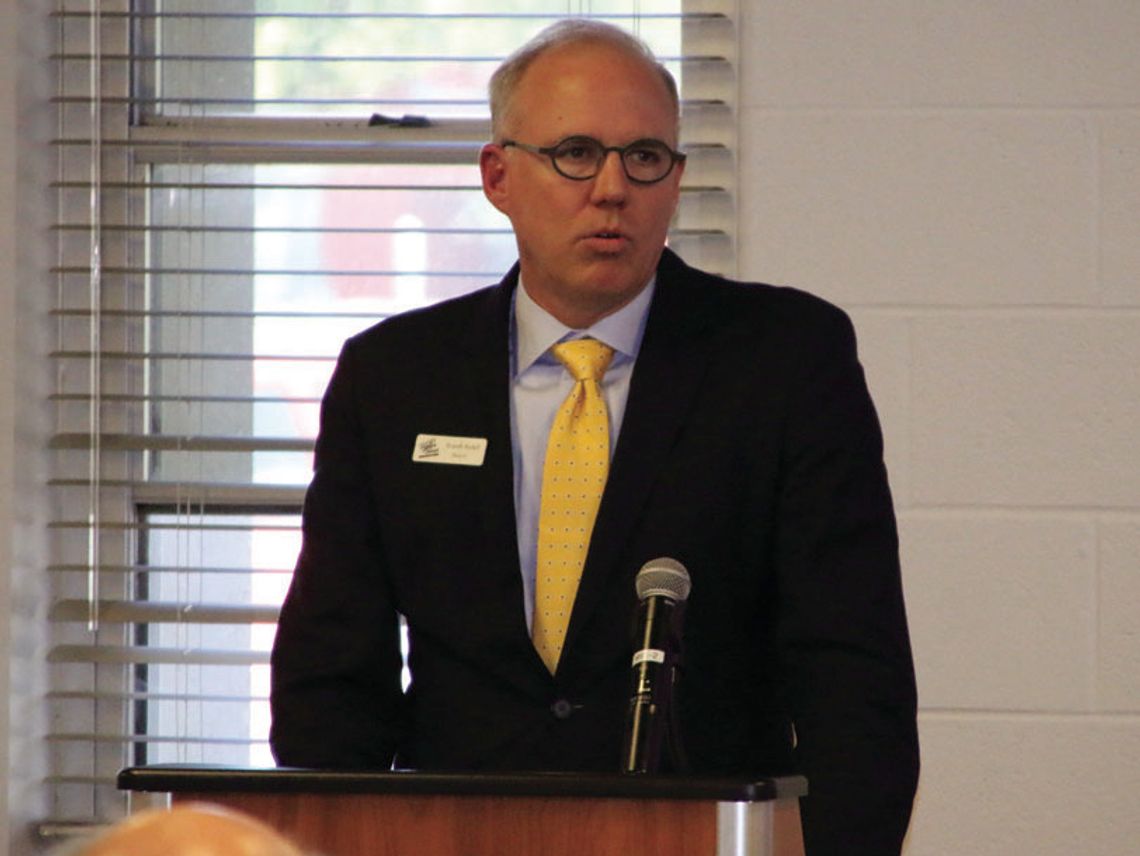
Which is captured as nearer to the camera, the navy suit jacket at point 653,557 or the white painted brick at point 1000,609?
the navy suit jacket at point 653,557

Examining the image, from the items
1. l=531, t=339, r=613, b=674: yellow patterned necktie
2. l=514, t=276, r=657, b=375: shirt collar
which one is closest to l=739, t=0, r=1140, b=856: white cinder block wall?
l=514, t=276, r=657, b=375: shirt collar

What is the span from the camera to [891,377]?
107 inches

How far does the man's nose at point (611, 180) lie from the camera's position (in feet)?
6.47

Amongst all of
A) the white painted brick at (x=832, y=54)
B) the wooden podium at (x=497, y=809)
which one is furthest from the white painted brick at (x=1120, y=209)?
A: the wooden podium at (x=497, y=809)

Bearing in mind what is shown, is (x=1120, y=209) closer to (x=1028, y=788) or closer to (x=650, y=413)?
(x=1028, y=788)

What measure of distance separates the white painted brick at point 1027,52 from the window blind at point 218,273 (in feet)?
1.54

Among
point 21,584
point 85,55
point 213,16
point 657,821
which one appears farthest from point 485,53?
point 657,821

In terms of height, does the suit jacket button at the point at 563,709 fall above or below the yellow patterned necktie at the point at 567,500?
below

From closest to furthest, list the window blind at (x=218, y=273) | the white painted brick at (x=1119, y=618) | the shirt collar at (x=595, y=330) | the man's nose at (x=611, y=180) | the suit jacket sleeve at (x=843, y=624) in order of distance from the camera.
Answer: the suit jacket sleeve at (x=843, y=624) < the man's nose at (x=611, y=180) < the shirt collar at (x=595, y=330) < the white painted brick at (x=1119, y=618) < the window blind at (x=218, y=273)

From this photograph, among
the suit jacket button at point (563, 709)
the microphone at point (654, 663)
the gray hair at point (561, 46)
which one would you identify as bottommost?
the suit jacket button at point (563, 709)

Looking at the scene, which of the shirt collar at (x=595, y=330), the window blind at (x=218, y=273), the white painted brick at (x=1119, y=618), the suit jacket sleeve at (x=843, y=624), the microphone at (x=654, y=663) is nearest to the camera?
the microphone at (x=654, y=663)

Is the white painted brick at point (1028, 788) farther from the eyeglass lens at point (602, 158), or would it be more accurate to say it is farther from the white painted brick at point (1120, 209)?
the eyeglass lens at point (602, 158)

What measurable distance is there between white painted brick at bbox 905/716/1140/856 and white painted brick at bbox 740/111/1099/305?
0.68 metres

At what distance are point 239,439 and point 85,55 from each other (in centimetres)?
71
